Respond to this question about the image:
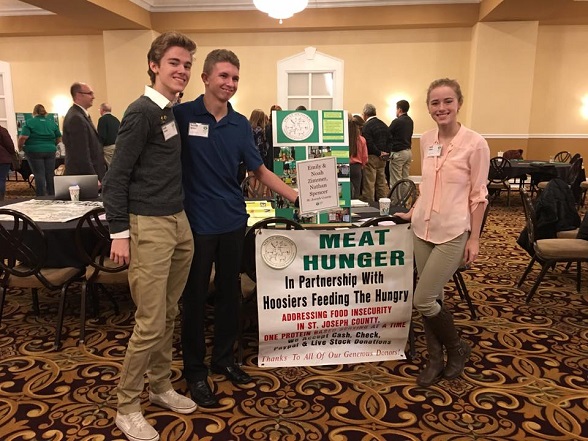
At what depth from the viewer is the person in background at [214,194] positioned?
201 centimetres

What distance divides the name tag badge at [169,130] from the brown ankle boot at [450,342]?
150 centimetres

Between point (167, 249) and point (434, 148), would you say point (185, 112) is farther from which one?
point (434, 148)

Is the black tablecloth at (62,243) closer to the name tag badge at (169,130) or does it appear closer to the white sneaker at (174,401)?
the white sneaker at (174,401)

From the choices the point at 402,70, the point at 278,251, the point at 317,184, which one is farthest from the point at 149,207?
the point at 402,70

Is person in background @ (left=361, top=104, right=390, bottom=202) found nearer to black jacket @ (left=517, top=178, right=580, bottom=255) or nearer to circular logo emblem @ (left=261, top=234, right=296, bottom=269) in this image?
black jacket @ (left=517, top=178, right=580, bottom=255)

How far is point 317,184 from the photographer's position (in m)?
2.43

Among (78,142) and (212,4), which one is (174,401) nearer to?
(78,142)

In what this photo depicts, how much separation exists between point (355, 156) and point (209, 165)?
375 cm

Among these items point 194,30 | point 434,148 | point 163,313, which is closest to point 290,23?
point 194,30

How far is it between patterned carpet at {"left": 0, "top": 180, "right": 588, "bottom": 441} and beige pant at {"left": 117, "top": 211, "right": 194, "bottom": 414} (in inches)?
12.2

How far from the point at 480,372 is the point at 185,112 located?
200 centimetres

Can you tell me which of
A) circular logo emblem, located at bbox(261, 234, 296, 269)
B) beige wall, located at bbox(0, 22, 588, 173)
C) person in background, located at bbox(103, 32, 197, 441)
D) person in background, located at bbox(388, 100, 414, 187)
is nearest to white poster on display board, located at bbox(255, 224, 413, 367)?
circular logo emblem, located at bbox(261, 234, 296, 269)

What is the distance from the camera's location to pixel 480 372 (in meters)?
2.53

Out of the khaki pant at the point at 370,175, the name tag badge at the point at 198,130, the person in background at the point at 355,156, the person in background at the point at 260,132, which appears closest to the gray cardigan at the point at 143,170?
the name tag badge at the point at 198,130
